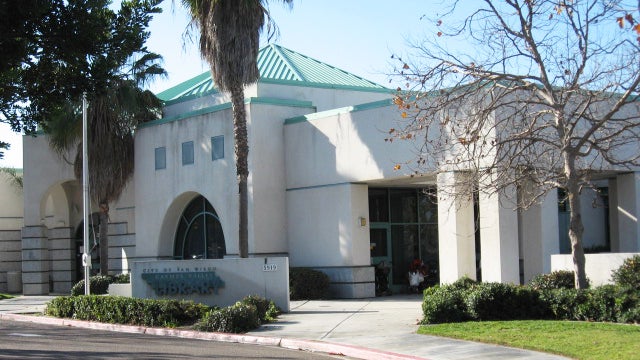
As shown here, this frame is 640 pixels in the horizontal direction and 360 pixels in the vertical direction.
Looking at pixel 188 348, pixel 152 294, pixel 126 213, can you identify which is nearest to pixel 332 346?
pixel 188 348

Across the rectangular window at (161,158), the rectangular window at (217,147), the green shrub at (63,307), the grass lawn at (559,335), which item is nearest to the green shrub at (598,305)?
the grass lawn at (559,335)

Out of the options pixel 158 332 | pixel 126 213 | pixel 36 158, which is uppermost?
pixel 36 158

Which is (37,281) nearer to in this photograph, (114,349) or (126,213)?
(126,213)

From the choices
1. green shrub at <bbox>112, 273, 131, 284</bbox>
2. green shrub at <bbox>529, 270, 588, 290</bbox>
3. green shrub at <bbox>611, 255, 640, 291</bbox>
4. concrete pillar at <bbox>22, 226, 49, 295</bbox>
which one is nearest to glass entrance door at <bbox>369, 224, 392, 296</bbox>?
green shrub at <bbox>112, 273, 131, 284</bbox>

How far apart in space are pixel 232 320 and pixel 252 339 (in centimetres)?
113

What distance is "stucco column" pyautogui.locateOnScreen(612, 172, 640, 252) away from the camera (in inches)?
991

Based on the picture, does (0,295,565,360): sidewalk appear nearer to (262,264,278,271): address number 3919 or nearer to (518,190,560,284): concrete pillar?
(262,264,278,271): address number 3919

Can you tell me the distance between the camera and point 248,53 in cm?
2553

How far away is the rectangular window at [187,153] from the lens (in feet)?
102

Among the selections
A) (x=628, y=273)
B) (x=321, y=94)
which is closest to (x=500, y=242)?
(x=628, y=273)

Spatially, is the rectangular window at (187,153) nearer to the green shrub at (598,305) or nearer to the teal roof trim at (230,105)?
the teal roof trim at (230,105)

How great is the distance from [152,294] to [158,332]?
4.50 metres

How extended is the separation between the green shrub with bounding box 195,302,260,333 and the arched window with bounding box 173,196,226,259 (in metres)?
11.6

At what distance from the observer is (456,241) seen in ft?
79.9
